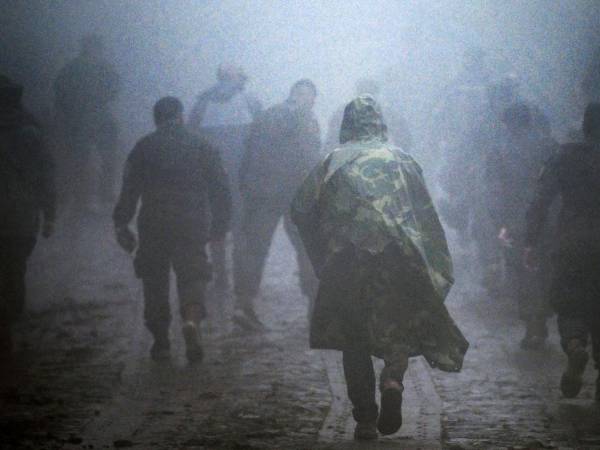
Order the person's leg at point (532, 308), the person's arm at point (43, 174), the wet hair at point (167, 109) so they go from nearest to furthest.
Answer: the wet hair at point (167, 109) → the person's arm at point (43, 174) → the person's leg at point (532, 308)

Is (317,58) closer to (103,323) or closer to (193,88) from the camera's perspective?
(193,88)

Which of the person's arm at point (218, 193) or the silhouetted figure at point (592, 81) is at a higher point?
the silhouetted figure at point (592, 81)

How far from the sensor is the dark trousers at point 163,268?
7871mm

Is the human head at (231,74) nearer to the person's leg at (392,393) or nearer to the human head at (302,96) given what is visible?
the human head at (302,96)

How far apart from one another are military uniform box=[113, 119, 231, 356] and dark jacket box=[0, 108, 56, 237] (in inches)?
26.7

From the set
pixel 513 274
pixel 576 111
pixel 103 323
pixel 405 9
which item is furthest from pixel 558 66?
pixel 103 323

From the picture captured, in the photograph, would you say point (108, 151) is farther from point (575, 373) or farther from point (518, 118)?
point (575, 373)

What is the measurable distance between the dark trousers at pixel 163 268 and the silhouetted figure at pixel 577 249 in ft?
8.44

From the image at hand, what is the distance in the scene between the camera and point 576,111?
13484 mm

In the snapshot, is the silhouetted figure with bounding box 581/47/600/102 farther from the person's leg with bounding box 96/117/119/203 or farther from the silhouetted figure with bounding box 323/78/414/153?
the person's leg with bounding box 96/117/119/203

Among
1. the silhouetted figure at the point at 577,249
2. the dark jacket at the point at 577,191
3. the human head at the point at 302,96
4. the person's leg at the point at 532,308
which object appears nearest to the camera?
the silhouetted figure at the point at 577,249

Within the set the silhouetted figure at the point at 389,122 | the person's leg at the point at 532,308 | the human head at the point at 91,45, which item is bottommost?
the person's leg at the point at 532,308

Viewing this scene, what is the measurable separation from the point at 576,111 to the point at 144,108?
23.7 ft

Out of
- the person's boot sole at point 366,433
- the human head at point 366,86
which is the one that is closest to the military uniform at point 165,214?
the person's boot sole at point 366,433
